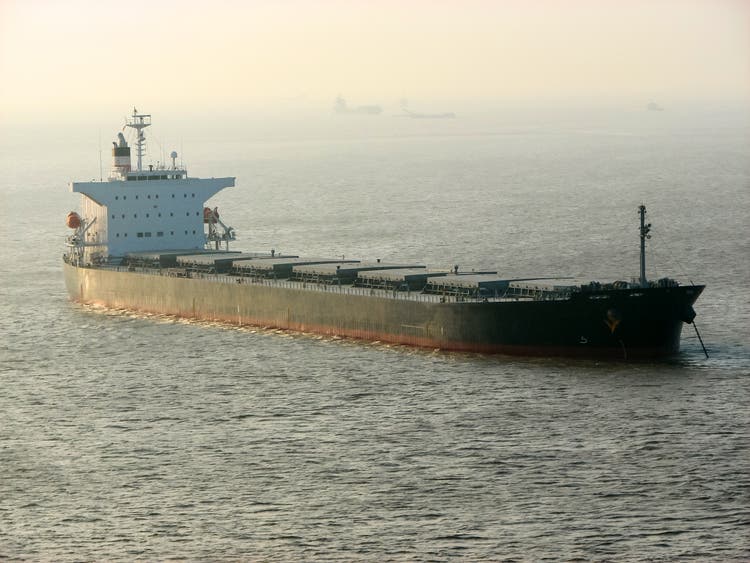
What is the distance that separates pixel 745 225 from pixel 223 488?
71.1 meters

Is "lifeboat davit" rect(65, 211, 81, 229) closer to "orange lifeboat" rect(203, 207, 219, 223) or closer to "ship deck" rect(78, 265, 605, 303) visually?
"ship deck" rect(78, 265, 605, 303)

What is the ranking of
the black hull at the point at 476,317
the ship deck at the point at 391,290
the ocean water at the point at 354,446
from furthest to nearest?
the ship deck at the point at 391,290 < the black hull at the point at 476,317 < the ocean water at the point at 354,446

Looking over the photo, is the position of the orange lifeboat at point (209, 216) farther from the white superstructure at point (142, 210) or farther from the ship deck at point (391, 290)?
the ship deck at point (391, 290)

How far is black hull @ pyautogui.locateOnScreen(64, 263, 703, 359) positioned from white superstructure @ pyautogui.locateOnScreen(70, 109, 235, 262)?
11.1 m

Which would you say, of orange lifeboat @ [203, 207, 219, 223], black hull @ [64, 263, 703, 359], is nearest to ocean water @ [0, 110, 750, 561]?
black hull @ [64, 263, 703, 359]

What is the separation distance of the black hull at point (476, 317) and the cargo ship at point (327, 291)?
0.15 ft

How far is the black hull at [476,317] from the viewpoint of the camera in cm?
4888

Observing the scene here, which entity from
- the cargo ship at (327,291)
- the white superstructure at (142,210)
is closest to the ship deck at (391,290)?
the cargo ship at (327,291)

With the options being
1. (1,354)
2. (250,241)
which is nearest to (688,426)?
(1,354)

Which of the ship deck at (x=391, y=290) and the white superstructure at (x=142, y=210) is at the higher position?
the white superstructure at (x=142, y=210)

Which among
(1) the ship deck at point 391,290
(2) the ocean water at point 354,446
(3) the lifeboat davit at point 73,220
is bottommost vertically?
(2) the ocean water at point 354,446

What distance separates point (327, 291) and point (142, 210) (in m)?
19.1

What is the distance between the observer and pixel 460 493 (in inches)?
1362

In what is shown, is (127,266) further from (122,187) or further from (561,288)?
(561,288)
